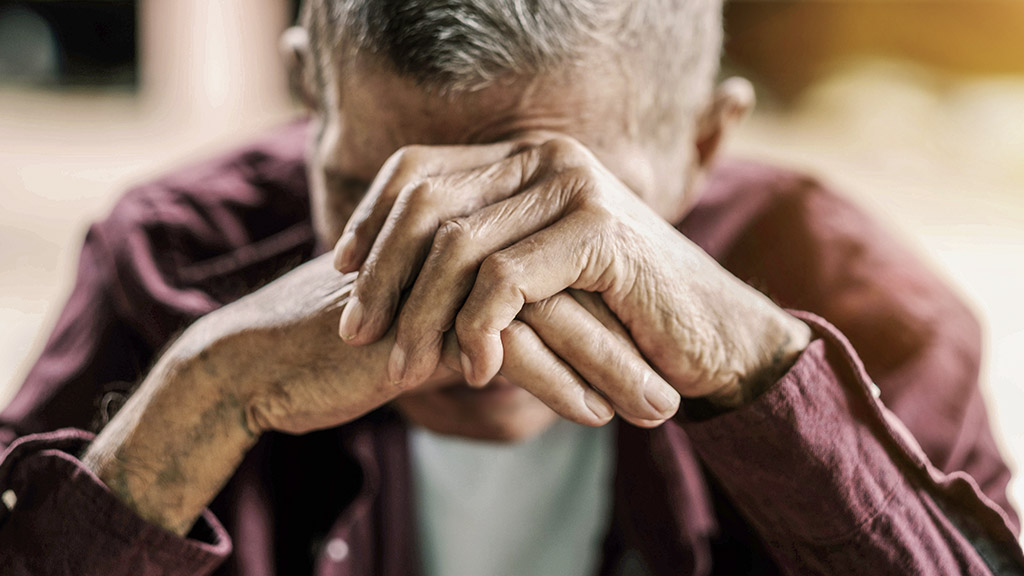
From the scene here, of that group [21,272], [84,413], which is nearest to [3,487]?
[84,413]

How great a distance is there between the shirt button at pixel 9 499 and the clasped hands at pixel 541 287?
36cm

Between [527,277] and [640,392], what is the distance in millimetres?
122

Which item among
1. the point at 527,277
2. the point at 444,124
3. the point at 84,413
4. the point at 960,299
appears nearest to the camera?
the point at 527,277

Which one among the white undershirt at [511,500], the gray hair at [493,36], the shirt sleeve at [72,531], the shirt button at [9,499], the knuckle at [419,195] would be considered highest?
the gray hair at [493,36]

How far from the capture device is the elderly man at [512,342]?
57 centimetres

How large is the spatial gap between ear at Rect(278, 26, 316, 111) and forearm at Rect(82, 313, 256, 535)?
321 millimetres

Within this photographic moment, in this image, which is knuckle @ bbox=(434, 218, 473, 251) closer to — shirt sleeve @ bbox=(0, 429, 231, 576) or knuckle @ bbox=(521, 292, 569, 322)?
knuckle @ bbox=(521, 292, 569, 322)

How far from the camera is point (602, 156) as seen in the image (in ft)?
2.27

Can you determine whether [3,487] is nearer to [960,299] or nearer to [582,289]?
[582,289]

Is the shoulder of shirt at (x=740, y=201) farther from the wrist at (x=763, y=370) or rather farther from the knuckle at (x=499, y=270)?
the knuckle at (x=499, y=270)

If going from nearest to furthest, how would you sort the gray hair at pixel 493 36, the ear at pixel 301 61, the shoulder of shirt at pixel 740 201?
1. the gray hair at pixel 493 36
2. the ear at pixel 301 61
3. the shoulder of shirt at pixel 740 201

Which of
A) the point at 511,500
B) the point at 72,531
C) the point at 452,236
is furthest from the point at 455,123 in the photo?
the point at 511,500

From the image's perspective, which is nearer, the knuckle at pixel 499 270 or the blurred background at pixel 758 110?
the knuckle at pixel 499 270

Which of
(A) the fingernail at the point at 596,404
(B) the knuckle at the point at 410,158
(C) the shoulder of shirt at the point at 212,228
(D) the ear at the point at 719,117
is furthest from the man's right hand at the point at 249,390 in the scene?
(D) the ear at the point at 719,117
